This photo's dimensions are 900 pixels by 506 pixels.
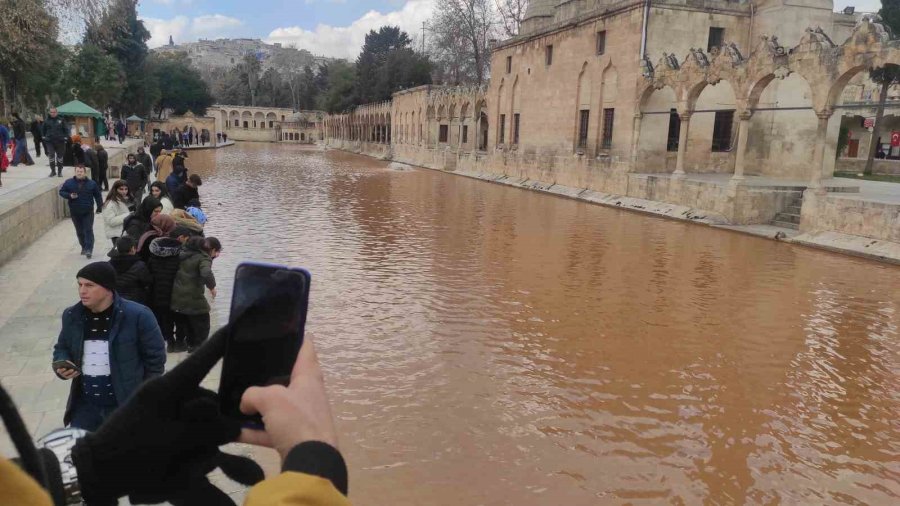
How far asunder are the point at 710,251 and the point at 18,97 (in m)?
34.9

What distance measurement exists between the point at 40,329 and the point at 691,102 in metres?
18.7

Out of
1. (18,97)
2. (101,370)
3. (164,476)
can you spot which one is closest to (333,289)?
(101,370)

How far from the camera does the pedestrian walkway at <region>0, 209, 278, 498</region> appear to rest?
4.48m

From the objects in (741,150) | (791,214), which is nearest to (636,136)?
(741,150)

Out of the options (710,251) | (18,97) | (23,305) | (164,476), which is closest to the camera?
(164,476)

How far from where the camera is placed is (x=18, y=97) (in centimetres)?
3241

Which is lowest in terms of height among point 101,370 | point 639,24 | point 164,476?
point 101,370

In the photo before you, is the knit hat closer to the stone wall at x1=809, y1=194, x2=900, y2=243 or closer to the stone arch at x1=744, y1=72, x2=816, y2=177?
the stone wall at x1=809, y1=194, x2=900, y2=243

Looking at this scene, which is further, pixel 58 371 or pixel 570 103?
pixel 570 103

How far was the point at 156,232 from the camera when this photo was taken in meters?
6.02

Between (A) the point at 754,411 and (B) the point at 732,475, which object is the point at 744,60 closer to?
(A) the point at 754,411

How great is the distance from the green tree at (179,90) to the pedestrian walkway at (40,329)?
239 ft

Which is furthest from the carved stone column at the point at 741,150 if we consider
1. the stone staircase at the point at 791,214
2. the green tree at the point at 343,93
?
the green tree at the point at 343,93

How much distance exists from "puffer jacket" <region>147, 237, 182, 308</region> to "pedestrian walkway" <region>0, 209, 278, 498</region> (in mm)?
583
